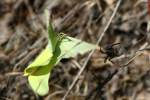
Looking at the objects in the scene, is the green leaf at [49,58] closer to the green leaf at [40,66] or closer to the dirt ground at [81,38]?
the green leaf at [40,66]

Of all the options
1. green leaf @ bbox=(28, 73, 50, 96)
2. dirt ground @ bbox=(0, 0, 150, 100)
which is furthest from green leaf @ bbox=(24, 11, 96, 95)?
dirt ground @ bbox=(0, 0, 150, 100)

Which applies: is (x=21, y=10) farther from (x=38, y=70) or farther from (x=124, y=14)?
(x=38, y=70)

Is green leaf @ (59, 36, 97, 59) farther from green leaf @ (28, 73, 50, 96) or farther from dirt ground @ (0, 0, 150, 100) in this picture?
dirt ground @ (0, 0, 150, 100)

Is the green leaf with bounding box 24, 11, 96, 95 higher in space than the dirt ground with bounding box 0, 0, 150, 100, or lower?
higher

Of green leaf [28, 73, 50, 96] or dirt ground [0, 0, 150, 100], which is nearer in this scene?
green leaf [28, 73, 50, 96]

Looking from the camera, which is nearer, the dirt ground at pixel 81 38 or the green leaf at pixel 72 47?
the green leaf at pixel 72 47

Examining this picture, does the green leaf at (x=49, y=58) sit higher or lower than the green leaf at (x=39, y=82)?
higher

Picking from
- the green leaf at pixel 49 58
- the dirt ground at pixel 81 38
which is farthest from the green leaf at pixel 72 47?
the dirt ground at pixel 81 38

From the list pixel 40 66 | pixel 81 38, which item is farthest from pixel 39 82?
pixel 81 38

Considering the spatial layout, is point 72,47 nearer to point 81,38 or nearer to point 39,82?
point 39,82
